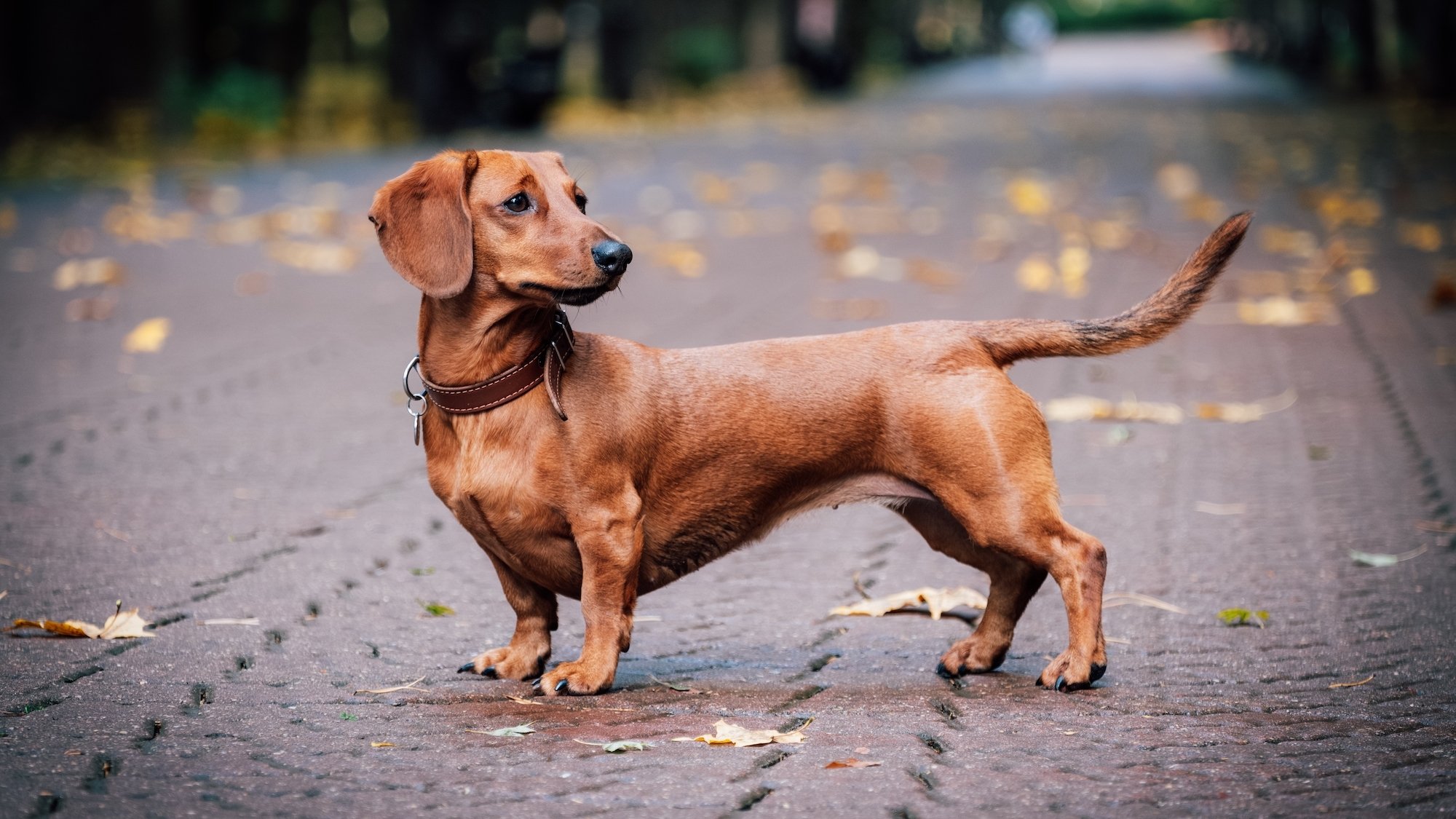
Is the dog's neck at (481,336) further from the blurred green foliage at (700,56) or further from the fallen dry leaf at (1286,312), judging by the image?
the blurred green foliage at (700,56)

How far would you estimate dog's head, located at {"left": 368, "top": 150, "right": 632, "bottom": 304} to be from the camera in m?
3.67

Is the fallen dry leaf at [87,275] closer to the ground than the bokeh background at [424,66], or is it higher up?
higher up

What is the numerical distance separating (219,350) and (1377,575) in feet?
20.3

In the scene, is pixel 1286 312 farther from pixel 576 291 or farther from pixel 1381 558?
pixel 576 291

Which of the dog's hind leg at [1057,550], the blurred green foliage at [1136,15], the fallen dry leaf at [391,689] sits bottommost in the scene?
the blurred green foliage at [1136,15]

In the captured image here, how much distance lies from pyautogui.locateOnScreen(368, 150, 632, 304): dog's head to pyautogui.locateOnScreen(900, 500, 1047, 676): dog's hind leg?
1121mm

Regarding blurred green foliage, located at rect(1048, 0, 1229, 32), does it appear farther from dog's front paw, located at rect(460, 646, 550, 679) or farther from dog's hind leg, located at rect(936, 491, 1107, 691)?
dog's front paw, located at rect(460, 646, 550, 679)

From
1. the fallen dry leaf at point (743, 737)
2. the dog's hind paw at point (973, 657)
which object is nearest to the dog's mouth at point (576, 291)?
the fallen dry leaf at point (743, 737)

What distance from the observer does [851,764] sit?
3395 millimetres

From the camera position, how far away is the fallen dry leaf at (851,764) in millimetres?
3389

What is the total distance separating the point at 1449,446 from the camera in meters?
6.56

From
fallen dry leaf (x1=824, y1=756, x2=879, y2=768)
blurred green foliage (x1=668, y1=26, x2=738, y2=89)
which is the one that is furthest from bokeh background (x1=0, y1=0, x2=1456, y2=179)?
fallen dry leaf (x1=824, y1=756, x2=879, y2=768)

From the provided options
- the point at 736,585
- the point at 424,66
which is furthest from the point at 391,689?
the point at 424,66

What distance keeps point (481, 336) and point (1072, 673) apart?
1659 millimetres
